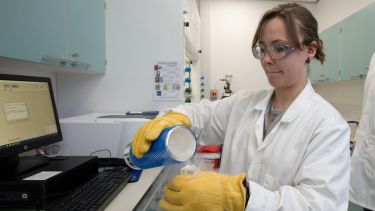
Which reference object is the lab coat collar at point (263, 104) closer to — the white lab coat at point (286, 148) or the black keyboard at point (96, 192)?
the white lab coat at point (286, 148)

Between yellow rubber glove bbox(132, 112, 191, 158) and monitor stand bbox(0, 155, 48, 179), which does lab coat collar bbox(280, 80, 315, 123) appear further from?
monitor stand bbox(0, 155, 48, 179)

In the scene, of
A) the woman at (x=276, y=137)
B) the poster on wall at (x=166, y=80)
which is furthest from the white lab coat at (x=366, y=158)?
the poster on wall at (x=166, y=80)

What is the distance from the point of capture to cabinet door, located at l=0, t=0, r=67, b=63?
3.13 ft

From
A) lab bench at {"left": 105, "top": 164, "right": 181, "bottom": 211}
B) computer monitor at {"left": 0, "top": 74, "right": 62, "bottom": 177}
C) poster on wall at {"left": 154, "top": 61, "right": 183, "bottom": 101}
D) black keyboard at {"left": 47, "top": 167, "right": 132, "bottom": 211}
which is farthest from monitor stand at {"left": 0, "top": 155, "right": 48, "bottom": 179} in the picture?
poster on wall at {"left": 154, "top": 61, "right": 183, "bottom": 101}

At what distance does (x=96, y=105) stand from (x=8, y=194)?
1097mm

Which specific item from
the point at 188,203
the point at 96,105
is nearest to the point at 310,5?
the point at 96,105

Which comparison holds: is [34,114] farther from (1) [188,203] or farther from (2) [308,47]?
(2) [308,47]

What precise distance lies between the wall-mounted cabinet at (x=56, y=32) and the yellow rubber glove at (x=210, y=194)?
77 cm

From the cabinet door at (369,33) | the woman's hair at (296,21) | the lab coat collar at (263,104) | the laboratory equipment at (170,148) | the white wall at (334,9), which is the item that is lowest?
the laboratory equipment at (170,148)

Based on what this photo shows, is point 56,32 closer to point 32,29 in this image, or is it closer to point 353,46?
point 32,29

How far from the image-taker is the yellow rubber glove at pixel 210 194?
2.19 ft

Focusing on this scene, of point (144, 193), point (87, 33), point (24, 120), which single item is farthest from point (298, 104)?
point (87, 33)

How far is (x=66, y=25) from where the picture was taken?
4.56 ft

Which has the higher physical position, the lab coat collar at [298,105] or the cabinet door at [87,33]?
the cabinet door at [87,33]
